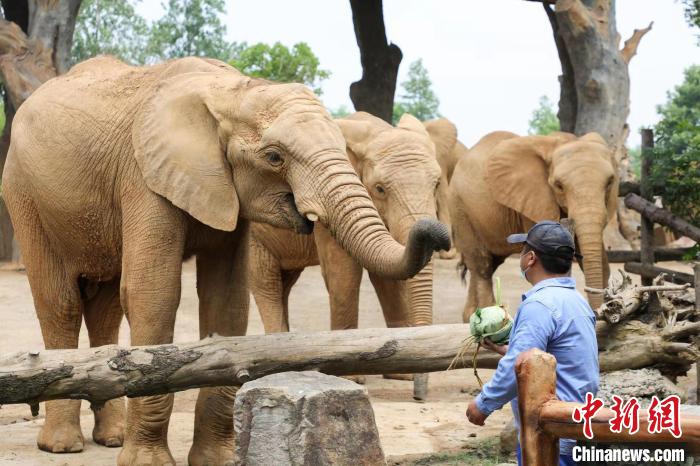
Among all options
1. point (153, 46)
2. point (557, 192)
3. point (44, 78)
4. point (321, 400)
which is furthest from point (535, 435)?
point (153, 46)

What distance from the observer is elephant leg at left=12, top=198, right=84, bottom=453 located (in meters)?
8.11

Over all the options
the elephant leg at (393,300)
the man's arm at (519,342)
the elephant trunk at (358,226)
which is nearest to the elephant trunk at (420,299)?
the elephant leg at (393,300)

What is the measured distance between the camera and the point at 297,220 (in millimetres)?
6785

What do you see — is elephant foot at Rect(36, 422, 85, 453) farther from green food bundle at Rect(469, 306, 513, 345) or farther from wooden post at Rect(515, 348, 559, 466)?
wooden post at Rect(515, 348, 559, 466)

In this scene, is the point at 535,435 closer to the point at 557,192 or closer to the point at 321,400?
the point at 321,400

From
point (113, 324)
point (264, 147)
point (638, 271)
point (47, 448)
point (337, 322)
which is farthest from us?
point (638, 271)

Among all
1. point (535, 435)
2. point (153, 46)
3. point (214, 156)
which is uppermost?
point (153, 46)

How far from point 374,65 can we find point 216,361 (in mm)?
16981

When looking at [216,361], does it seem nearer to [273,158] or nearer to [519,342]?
[273,158]

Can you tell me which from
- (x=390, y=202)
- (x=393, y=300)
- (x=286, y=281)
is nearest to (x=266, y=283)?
(x=286, y=281)

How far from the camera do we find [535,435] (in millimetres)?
4336

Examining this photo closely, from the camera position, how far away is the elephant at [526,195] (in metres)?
11.9

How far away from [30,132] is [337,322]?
3192 millimetres

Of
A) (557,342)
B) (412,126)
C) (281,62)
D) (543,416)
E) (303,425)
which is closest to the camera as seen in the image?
(543,416)
